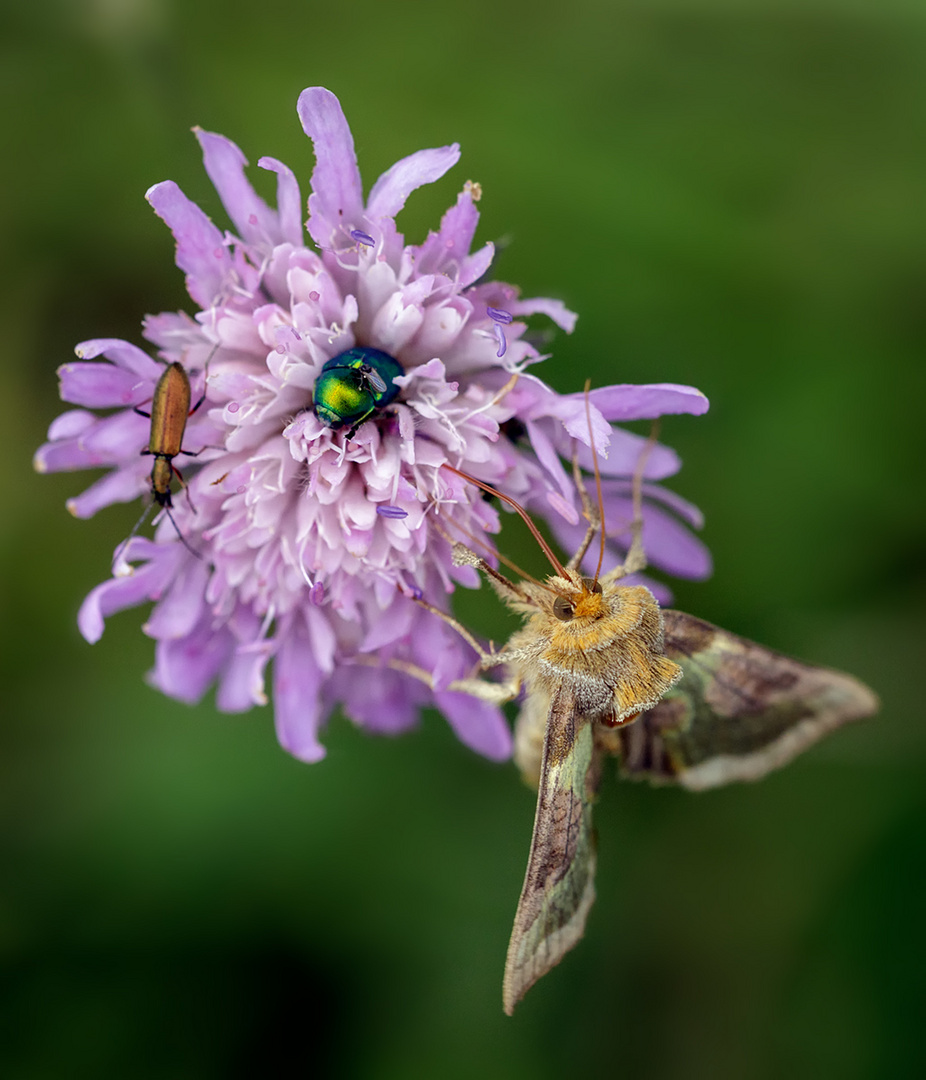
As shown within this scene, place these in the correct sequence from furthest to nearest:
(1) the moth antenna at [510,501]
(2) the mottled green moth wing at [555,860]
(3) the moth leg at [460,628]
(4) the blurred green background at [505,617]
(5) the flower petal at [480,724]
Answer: (4) the blurred green background at [505,617] < (5) the flower petal at [480,724] < (3) the moth leg at [460,628] < (1) the moth antenna at [510,501] < (2) the mottled green moth wing at [555,860]

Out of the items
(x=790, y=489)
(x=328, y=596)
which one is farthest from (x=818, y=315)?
(x=328, y=596)

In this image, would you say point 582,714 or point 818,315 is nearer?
point 582,714

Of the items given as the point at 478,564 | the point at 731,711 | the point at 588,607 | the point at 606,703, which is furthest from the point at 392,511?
the point at 731,711

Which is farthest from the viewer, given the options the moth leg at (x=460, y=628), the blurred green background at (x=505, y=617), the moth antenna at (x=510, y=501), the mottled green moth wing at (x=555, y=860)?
the blurred green background at (x=505, y=617)

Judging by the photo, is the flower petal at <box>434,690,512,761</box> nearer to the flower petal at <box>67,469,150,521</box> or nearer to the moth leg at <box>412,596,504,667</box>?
the moth leg at <box>412,596,504,667</box>

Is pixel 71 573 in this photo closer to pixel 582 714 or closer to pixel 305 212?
pixel 305 212

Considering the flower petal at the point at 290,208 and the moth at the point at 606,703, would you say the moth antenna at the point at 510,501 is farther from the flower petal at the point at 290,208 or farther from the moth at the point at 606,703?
the flower petal at the point at 290,208

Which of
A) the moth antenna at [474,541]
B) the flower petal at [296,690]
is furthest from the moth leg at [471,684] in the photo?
the moth antenna at [474,541]

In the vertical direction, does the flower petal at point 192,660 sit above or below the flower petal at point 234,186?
below
